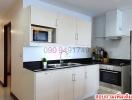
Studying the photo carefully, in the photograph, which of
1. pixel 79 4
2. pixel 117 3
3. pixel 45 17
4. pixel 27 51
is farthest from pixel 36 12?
pixel 117 3

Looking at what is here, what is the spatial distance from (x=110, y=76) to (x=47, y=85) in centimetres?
186

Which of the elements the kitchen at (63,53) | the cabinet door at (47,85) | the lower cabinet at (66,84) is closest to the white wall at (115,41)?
the kitchen at (63,53)

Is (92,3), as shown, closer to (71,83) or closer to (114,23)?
(114,23)

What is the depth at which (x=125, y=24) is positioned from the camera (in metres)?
3.80

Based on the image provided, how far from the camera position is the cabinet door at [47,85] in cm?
235

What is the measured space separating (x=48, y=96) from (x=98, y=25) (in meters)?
2.94

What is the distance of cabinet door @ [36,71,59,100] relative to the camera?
92.4 inches

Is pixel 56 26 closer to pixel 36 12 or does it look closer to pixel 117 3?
pixel 36 12

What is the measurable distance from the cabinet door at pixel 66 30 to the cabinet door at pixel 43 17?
0.54 ft

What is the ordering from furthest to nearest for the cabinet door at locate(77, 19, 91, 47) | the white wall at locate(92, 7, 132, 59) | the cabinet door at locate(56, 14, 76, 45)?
1. the white wall at locate(92, 7, 132, 59)
2. the cabinet door at locate(77, 19, 91, 47)
3. the cabinet door at locate(56, 14, 76, 45)

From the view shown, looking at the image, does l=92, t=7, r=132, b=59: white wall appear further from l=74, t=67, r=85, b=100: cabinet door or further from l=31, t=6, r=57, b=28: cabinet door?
l=31, t=6, r=57, b=28: cabinet door

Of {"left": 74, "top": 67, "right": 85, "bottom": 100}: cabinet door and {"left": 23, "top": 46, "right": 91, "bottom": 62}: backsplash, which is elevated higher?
{"left": 23, "top": 46, "right": 91, "bottom": 62}: backsplash

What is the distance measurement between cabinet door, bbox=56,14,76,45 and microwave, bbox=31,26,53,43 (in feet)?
0.64

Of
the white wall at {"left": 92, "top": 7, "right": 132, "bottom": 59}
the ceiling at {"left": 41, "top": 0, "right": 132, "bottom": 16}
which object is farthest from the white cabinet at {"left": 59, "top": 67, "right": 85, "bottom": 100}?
the ceiling at {"left": 41, "top": 0, "right": 132, "bottom": 16}
